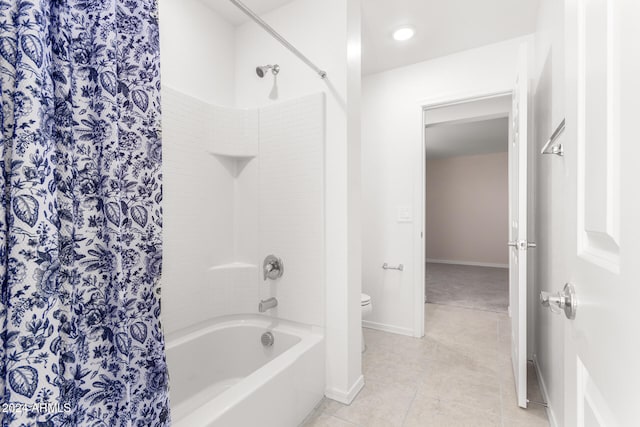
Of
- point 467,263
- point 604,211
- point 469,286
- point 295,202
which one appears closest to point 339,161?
point 295,202

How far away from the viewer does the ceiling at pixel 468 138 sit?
15.0ft

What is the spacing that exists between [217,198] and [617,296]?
83.1 inches

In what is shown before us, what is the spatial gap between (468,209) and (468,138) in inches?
75.6

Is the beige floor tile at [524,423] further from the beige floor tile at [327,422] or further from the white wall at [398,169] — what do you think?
the white wall at [398,169]

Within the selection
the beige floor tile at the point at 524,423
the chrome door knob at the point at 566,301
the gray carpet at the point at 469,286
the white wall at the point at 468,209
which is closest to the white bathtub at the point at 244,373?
the beige floor tile at the point at 524,423

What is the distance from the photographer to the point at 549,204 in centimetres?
174

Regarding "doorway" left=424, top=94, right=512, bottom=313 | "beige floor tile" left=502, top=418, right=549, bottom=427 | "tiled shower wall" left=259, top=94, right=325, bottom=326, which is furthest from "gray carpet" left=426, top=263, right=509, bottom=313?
"tiled shower wall" left=259, top=94, right=325, bottom=326

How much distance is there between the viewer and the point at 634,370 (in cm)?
33

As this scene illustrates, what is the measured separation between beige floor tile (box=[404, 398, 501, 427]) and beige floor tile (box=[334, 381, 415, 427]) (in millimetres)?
55

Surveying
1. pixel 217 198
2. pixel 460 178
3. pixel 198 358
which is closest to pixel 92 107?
pixel 217 198

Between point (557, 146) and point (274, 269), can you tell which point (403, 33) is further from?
point (274, 269)

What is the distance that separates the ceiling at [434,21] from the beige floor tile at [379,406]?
257 cm

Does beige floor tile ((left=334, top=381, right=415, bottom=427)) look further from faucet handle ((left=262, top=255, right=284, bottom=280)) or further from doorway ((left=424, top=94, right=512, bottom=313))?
doorway ((left=424, top=94, right=512, bottom=313))

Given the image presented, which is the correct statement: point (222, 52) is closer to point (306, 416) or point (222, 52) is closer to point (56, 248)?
point (56, 248)
